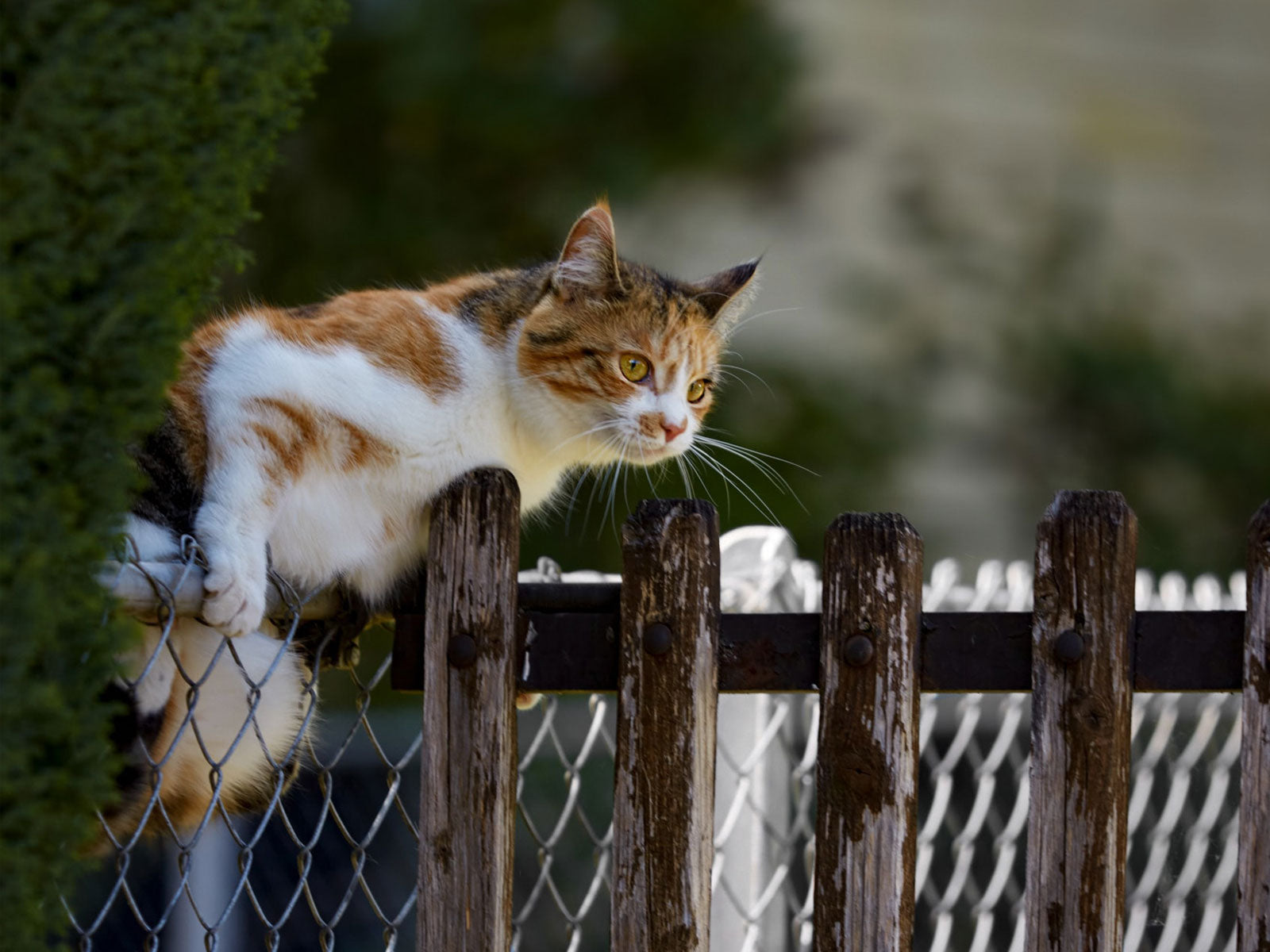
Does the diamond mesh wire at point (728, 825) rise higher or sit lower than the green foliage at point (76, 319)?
lower

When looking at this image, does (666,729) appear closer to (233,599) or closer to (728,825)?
(233,599)

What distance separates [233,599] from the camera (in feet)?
3.66

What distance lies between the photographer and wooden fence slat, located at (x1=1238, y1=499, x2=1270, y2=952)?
1.06m

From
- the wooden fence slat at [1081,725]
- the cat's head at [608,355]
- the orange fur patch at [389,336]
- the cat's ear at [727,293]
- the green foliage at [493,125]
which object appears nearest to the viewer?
the wooden fence slat at [1081,725]

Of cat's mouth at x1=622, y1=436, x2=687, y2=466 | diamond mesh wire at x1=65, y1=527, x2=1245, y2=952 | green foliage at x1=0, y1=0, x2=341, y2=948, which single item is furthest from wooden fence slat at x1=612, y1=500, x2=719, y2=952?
cat's mouth at x1=622, y1=436, x2=687, y2=466

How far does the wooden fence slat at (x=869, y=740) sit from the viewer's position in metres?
1.07

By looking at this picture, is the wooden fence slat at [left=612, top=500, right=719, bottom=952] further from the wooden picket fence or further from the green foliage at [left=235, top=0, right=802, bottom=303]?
the green foliage at [left=235, top=0, right=802, bottom=303]

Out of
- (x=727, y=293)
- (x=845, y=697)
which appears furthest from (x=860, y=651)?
(x=727, y=293)

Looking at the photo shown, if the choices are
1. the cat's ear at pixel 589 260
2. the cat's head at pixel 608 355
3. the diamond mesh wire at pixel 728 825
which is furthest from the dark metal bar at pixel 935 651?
the cat's ear at pixel 589 260

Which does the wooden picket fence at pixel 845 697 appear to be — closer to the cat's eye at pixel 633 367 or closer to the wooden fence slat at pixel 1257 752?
the wooden fence slat at pixel 1257 752

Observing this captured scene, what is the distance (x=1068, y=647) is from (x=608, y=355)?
2.43ft

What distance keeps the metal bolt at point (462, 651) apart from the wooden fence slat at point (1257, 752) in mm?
635

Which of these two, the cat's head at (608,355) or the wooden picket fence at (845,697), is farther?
the cat's head at (608,355)

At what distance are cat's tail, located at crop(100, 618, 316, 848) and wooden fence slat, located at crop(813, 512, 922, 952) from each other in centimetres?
49
